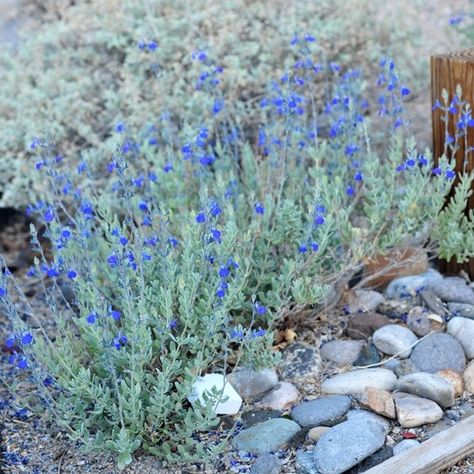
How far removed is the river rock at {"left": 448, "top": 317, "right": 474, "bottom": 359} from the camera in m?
3.48

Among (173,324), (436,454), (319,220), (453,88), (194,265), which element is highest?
(453,88)

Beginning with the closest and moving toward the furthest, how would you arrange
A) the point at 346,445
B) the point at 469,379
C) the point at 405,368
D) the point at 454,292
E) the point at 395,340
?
the point at 346,445
the point at 469,379
the point at 405,368
the point at 395,340
the point at 454,292

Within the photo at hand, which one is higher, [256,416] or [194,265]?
→ [194,265]

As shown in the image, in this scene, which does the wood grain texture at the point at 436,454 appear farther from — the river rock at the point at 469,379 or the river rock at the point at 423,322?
the river rock at the point at 423,322

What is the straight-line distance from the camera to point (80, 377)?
9.50ft

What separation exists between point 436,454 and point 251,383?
83 centimetres

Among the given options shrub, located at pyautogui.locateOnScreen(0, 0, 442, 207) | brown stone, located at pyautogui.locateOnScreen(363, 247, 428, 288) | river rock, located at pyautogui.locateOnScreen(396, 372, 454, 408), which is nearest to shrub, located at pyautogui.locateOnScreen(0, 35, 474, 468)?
brown stone, located at pyautogui.locateOnScreen(363, 247, 428, 288)

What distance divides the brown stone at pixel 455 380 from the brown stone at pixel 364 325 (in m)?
0.42

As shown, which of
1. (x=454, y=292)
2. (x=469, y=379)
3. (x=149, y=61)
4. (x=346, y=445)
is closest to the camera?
(x=346, y=445)

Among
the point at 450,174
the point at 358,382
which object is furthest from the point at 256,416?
the point at 450,174

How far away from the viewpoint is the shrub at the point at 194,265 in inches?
117

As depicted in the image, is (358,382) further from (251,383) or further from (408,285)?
(408,285)

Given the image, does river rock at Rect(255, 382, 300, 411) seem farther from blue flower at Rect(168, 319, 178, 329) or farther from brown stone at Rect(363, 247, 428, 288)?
brown stone at Rect(363, 247, 428, 288)

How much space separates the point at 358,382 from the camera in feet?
10.9
